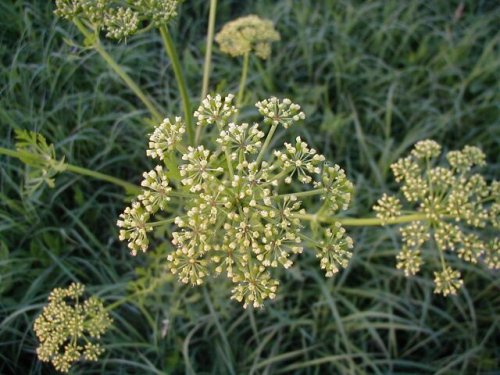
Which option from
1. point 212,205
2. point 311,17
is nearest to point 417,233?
point 212,205

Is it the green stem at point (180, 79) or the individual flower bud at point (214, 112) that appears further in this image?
the green stem at point (180, 79)

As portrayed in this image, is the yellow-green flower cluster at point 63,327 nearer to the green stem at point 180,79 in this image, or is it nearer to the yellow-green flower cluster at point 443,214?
the green stem at point 180,79

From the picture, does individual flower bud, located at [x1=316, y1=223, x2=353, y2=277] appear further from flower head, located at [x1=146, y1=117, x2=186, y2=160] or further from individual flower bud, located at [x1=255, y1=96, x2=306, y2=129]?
flower head, located at [x1=146, y1=117, x2=186, y2=160]

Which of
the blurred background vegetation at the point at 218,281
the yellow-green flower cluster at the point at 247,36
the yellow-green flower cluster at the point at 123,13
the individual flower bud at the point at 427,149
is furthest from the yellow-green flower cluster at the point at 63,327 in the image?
the individual flower bud at the point at 427,149

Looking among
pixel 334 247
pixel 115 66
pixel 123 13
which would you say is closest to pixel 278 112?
pixel 334 247

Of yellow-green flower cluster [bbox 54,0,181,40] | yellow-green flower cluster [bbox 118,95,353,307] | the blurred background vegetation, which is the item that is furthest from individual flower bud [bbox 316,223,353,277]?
the blurred background vegetation

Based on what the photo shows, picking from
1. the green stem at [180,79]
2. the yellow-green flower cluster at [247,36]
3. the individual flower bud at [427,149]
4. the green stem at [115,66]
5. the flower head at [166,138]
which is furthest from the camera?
the yellow-green flower cluster at [247,36]

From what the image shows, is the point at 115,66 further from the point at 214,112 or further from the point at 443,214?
the point at 443,214
